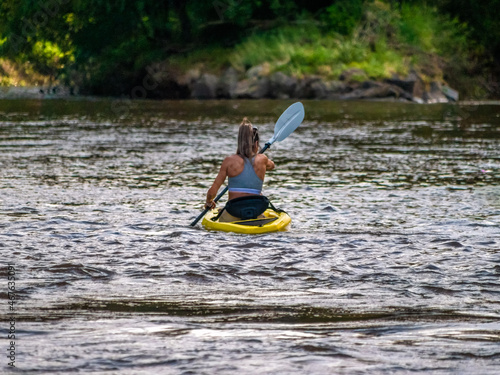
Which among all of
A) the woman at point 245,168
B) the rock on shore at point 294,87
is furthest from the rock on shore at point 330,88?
the woman at point 245,168

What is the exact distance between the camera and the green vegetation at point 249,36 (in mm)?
37250

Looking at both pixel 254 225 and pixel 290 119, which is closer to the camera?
pixel 254 225

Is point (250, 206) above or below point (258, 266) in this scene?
above

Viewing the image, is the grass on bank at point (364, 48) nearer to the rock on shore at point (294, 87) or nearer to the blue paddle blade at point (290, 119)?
the rock on shore at point (294, 87)

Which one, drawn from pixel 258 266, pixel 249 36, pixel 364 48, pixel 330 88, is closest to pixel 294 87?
pixel 330 88

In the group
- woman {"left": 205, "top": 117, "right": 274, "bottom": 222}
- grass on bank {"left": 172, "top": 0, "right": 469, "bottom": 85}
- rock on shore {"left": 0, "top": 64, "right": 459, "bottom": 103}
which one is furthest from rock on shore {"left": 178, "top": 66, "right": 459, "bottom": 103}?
woman {"left": 205, "top": 117, "right": 274, "bottom": 222}

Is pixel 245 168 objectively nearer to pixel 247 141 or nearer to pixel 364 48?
pixel 247 141

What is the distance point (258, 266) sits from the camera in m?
7.02

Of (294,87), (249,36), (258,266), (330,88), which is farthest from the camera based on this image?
(249,36)

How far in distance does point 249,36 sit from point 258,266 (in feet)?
111

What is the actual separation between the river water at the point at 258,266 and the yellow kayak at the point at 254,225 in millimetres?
124

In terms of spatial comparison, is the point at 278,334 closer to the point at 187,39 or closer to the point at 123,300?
the point at 123,300

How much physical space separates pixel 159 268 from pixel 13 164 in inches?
334

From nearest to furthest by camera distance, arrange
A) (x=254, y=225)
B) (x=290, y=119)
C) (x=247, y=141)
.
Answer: (x=254, y=225), (x=247, y=141), (x=290, y=119)
